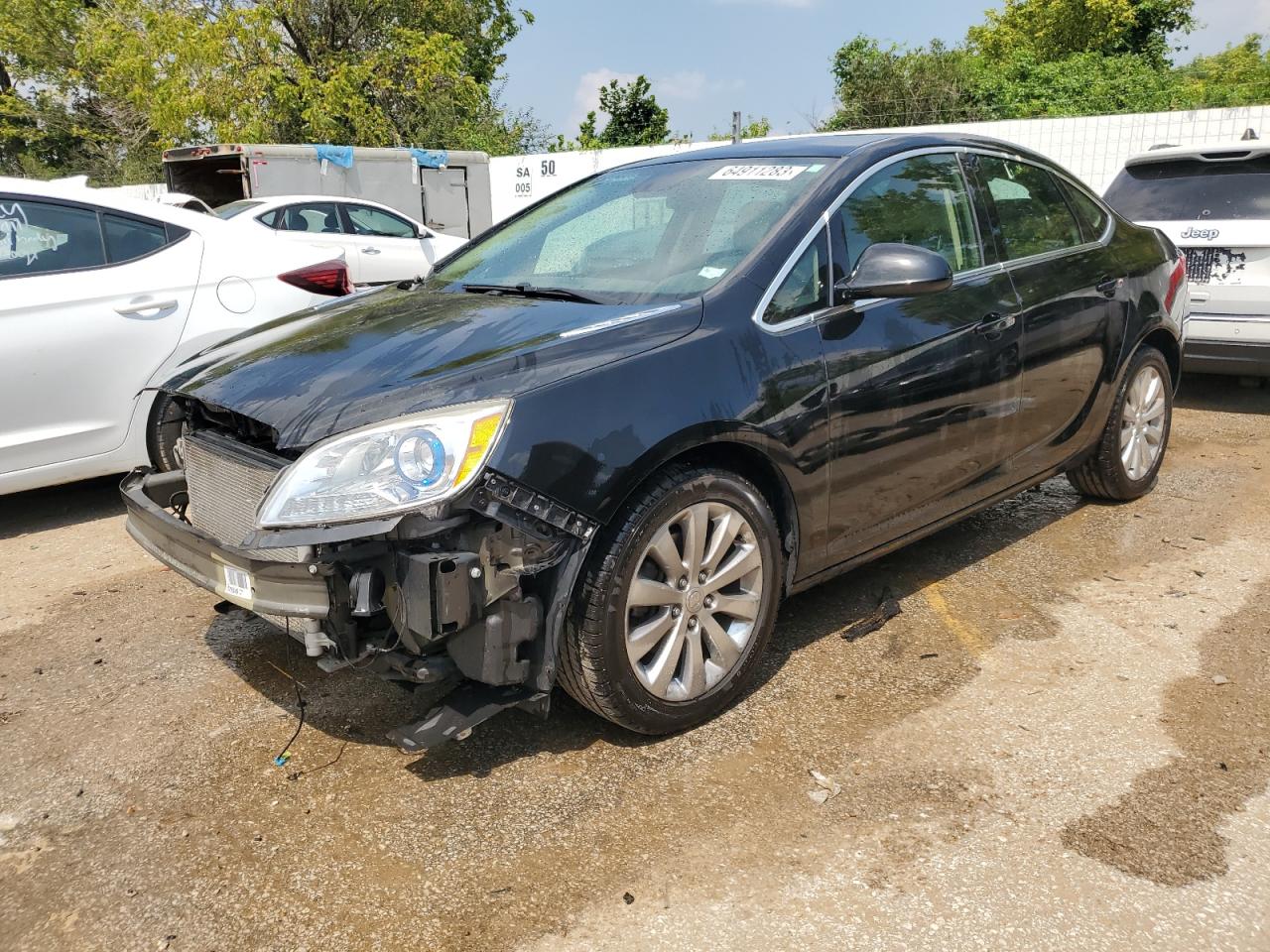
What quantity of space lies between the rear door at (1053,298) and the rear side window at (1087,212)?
11 mm

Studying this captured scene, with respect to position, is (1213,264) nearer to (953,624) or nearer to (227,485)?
(953,624)

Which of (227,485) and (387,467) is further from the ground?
(387,467)

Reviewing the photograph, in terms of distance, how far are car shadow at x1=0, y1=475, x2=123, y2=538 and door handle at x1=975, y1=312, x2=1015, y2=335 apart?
4.31 metres

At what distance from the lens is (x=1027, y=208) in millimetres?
4215

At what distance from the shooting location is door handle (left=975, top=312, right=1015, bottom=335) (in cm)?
371

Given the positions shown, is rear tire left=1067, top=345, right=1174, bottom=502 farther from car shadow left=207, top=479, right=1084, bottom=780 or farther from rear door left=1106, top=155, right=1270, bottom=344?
rear door left=1106, top=155, right=1270, bottom=344

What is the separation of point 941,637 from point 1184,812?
1.14 m

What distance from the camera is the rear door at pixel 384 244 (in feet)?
36.4

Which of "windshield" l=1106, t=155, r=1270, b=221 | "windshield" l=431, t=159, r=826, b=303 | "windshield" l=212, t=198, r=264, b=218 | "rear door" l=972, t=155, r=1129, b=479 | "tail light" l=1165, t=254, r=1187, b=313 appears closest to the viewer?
"windshield" l=431, t=159, r=826, b=303

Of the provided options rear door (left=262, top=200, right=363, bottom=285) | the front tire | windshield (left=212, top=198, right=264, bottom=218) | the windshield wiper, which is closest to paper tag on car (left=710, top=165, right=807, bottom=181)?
the windshield wiper

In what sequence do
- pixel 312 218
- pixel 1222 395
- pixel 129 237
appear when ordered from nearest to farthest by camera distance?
pixel 129 237, pixel 1222 395, pixel 312 218

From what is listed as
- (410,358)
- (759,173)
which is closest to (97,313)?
(410,358)

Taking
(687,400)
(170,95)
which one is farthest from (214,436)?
(170,95)

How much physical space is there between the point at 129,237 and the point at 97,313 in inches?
19.3
